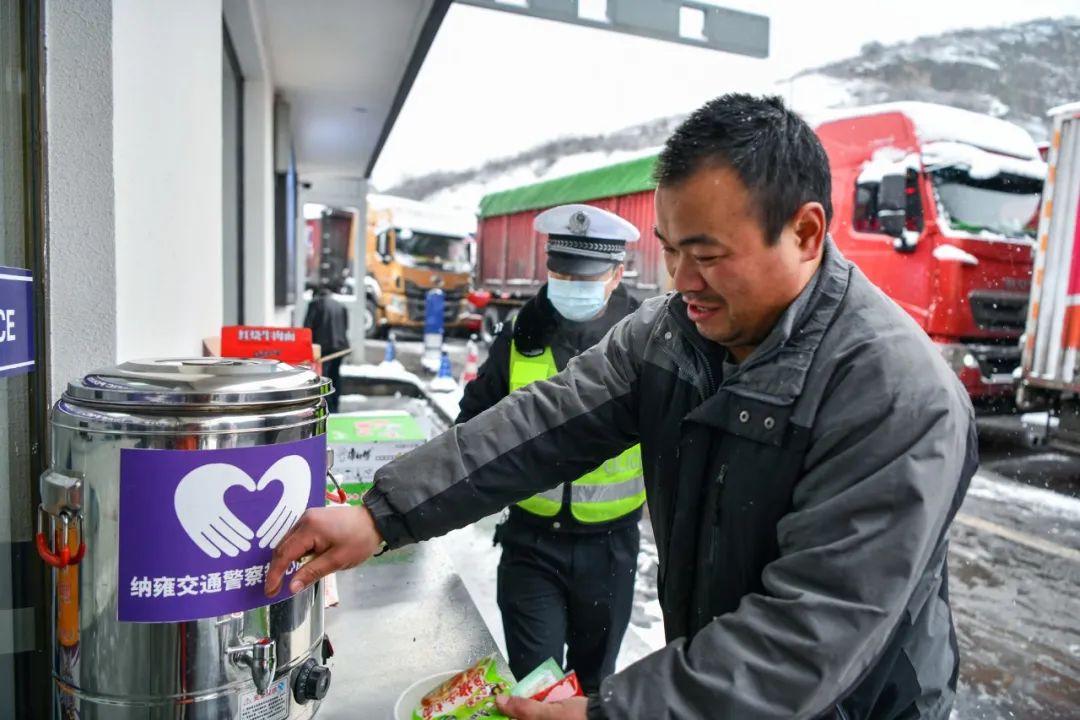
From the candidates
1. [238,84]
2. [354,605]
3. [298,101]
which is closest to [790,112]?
[354,605]

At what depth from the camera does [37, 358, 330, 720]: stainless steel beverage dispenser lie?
1.09 metres

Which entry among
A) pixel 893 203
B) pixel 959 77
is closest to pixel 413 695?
pixel 893 203

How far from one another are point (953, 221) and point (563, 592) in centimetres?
696

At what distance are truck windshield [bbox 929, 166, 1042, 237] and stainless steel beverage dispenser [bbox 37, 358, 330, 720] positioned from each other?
7.97 m

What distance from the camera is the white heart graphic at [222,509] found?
3.59 feet

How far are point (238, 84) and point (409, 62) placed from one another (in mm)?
1325

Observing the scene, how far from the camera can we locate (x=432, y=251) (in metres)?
19.7

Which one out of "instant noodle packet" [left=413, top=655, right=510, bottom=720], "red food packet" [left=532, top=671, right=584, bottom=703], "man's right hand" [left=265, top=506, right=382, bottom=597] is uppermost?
Answer: "man's right hand" [left=265, top=506, right=382, bottom=597]

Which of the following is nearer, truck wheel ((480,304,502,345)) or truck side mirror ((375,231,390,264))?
truck wheel ((480,304,502,345))

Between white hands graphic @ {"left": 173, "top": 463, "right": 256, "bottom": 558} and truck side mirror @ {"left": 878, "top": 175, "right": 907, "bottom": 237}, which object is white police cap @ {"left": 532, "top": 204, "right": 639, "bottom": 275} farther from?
truck side mirror @ {"left": 878, "top": 175, "right": 907, "bottom": 237}

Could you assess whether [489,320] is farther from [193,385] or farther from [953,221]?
[193,385]

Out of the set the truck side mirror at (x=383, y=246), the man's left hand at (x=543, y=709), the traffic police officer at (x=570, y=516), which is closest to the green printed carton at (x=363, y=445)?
the traffic police officer at (x=570, y=516)

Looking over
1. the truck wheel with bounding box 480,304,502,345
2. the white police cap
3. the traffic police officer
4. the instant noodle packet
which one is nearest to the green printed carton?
the traffic police officer

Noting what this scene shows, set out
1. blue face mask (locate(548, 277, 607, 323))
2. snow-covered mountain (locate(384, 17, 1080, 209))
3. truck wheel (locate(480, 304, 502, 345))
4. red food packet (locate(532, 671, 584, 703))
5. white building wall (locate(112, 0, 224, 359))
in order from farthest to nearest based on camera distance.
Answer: snow-covered mountain (locate(384, 17, 1080, 209)) → truck wheel (locate(480, 304, 502, 345)) → blue face mask (locate(548, 277, 607, 323)) → white building wall (locate(112, 0, 224, 359)) → red food packet (locate(532, 671, 584, 703))
